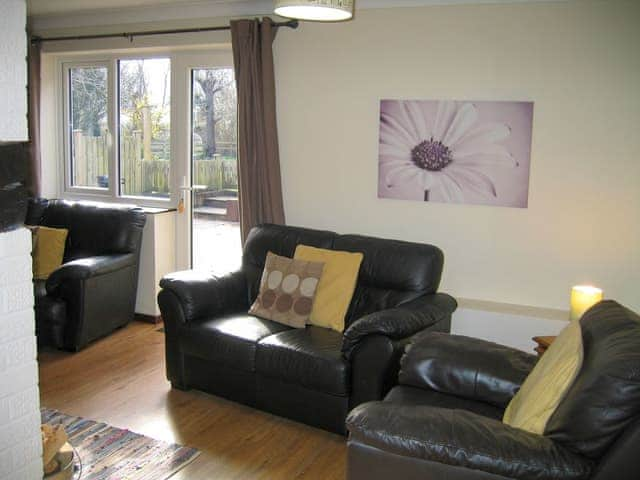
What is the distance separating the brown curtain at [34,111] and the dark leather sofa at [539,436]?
13.9ft

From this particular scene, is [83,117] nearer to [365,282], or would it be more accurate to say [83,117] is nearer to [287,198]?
[287,198]

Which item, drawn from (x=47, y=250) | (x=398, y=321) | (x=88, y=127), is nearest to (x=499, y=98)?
(x=398, y=321)

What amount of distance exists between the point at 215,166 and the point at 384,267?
1.88 m

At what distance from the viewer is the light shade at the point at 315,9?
8.18 ft

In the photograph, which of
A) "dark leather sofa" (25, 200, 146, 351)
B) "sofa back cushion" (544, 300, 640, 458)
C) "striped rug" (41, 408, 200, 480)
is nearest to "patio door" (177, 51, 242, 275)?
"dark leather sofa" (25, 200, 146, 351)

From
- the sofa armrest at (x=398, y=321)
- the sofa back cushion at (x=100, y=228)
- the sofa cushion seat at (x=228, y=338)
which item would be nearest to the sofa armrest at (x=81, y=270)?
the sofa back cushion at (x=100, y=228)

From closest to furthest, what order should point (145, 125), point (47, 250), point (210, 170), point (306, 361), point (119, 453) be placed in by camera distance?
1. point (119, 453)
2. point (306, 361)
3. point (47, 250)
4. point (210, 170)
5. point (145, 125)

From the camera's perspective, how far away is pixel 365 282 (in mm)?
3781

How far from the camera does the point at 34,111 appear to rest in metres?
5.31

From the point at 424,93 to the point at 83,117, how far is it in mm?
3119

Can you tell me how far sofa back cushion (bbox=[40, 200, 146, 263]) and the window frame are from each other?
17.8 inches

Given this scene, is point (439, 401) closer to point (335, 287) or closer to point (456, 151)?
point (335, 287)

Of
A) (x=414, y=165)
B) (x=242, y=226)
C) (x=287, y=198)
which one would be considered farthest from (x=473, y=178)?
(x=242, y=226)

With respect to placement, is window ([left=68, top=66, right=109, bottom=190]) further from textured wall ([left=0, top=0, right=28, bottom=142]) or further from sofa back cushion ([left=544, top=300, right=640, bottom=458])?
sofa back cushion ([left=544, top=300, right=640, bottom=458])
